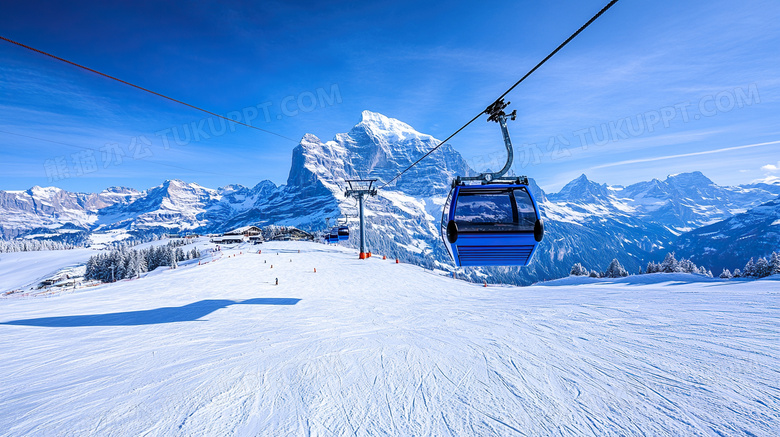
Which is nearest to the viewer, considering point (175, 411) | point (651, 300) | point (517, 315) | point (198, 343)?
point (175, 411)

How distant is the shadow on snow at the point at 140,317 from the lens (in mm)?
10689

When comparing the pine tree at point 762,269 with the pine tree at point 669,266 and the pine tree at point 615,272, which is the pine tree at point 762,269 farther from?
the pine tree at point 615,272

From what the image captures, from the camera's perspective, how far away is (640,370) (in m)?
5.66

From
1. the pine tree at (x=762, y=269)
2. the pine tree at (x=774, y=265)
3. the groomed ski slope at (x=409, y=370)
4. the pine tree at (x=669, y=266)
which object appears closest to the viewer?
the groomed ski slope at (x=409, y=370)

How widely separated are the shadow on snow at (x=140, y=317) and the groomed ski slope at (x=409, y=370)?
12cm

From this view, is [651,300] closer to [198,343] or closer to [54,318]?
[198,343]

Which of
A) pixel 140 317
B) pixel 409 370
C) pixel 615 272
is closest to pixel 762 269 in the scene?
pixel 615 272

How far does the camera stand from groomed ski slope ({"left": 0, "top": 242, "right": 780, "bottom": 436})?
4566mm

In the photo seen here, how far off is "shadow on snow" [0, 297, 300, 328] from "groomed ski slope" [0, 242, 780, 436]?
0.39ft

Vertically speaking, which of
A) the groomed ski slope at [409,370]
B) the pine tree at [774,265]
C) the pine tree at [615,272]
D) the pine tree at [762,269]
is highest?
the groomed ski slope at [409,370]

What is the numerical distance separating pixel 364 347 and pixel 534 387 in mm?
3932

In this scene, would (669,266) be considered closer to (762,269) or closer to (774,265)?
(762,269)

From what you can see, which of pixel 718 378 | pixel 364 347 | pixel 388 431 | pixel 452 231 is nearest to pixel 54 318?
pixel 364 347

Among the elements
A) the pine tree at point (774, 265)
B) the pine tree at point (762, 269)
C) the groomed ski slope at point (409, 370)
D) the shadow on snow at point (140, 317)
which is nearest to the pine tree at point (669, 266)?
the pine tree at point (762, 269)
